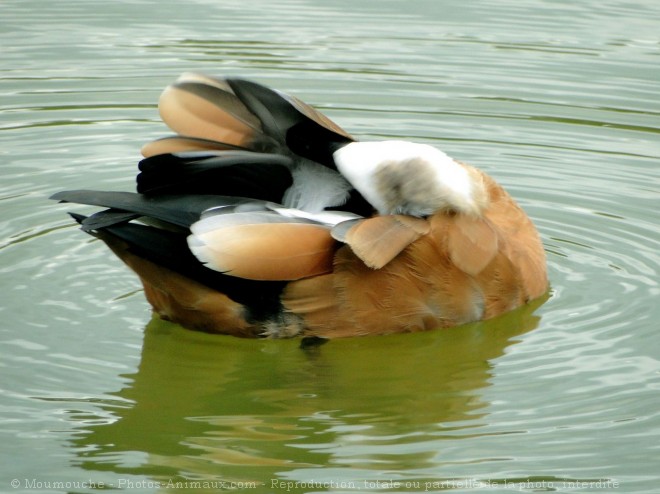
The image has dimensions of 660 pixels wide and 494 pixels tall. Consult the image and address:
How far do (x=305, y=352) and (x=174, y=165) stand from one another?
1046mm

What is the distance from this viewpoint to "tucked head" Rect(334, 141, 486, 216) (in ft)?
19.2

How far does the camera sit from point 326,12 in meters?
11.5

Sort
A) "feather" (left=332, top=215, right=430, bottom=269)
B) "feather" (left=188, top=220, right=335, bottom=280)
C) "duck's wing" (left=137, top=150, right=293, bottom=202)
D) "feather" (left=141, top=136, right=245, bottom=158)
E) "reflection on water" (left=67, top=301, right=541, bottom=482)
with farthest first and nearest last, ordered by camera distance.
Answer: "feather" (left=141, top=136, right=245, bottom=158)
"duck's wing" (left=137, top=150, right=293, bottom=202)
"feather" (left=332, top=215, right=430, bottom=269)
"feather" (left=188, top=220, right=335, bottom=280)
"reflection on water" (left=67, top=301, right=541, bottom=482)

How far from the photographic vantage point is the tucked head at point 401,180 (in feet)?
19.2

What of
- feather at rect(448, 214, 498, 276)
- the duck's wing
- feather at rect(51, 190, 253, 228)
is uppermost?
the duck's wing

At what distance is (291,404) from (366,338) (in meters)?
0.65

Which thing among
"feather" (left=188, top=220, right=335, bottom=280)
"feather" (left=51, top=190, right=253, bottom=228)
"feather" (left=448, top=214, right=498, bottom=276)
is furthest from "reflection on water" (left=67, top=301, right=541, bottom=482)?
"feather" (left=51, top=190, right=253, bottom=228)

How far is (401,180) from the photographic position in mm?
5863

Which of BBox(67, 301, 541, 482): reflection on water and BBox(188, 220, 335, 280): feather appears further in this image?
BBox(188, 220, 335, 280): feather

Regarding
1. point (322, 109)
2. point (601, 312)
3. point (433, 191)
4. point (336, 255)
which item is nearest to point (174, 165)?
point (336, 255)

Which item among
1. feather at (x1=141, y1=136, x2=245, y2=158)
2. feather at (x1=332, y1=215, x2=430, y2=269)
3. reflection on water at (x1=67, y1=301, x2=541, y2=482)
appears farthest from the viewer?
feather at (x1=141, y1=136, x2=245, y2=158)

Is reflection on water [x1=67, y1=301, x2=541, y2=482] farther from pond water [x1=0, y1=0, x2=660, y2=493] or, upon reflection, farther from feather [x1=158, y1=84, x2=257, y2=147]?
feather [x1=158, y1=84, x2=257, y2=147]

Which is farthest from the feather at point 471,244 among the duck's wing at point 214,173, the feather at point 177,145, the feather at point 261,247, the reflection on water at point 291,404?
the feather at point 177,145

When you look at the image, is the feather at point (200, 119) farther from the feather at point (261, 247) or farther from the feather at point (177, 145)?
the feather at point (261, 247)
